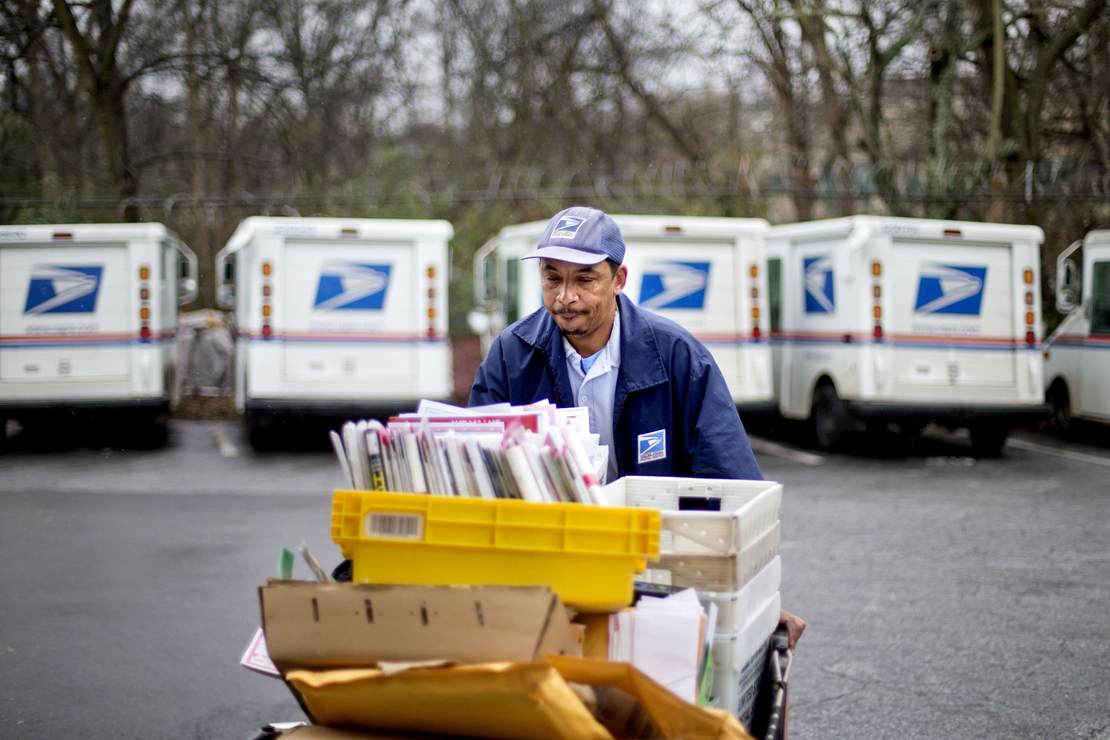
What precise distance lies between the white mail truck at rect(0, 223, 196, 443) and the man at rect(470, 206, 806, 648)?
11.5 metres

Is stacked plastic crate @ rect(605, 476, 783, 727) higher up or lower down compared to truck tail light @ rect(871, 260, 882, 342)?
lower down

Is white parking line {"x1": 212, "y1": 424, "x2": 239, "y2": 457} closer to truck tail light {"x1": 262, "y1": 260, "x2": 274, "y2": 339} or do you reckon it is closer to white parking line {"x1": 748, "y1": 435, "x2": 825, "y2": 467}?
truck tail light {"x1": 262, "y1": 260, "x2": 274, "y2": 339}

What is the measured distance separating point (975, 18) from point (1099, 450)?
26.7 ft

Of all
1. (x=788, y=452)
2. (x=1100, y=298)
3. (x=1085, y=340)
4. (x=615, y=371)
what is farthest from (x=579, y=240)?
(x=1085, y=340)

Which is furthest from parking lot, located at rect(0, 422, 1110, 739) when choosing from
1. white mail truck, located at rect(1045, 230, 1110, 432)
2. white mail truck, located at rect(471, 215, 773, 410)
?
white mail truck, located at rect(1045, 230, 1110, 432)

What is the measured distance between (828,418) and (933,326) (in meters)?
1.54

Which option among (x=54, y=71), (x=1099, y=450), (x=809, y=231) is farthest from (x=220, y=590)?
(x=54, y=71)

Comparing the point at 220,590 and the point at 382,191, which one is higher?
the point at 382,191

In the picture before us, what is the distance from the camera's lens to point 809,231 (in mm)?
15836

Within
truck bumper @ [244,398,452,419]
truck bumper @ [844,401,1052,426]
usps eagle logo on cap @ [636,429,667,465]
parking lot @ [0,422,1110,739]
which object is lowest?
parking lot @ [0,422,1110,739]

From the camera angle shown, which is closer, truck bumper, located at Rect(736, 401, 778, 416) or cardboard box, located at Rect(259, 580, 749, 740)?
cardboard box, located at Rect(259, 580, 749, 740)

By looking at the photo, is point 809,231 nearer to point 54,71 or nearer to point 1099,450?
point 1099,450

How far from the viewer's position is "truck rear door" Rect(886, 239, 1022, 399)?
14.8m

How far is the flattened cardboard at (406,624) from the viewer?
8.88ft
